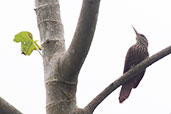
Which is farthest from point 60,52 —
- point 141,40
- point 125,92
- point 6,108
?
point 141,40

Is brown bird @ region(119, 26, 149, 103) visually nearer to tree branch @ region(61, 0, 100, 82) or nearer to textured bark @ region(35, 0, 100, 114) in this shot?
textured bark @ region(35, 0, 100, 114)

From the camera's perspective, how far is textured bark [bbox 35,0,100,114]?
5.74ft

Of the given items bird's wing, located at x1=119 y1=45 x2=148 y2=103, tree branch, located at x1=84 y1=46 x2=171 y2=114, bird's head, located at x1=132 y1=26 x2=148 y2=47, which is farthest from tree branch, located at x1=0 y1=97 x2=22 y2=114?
bird's head, located at x1=132 y1=26 x2=148 y2=47

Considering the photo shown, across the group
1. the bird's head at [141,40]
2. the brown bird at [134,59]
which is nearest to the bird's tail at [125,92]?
the brown bird at [134,59]

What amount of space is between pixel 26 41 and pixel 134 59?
10.6ft

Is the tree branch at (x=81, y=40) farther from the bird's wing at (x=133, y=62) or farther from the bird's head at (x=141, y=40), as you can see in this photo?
the bird's head at (x=141, y=40)

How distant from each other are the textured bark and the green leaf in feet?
0.64

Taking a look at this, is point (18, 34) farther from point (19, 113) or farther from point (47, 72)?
point (19, 113)

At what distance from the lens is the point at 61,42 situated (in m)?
2.30

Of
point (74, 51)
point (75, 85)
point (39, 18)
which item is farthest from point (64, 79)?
point (39, 18)

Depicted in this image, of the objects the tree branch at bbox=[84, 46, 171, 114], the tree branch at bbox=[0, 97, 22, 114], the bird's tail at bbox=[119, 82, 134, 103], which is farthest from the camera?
the bird's tail at bbox=[119, 82, 134, 103]

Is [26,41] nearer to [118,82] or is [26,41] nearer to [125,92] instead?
[118,82]

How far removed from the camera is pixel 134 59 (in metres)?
5.55

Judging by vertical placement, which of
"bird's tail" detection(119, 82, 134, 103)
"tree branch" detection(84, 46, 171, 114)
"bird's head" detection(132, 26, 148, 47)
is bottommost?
"bird's tail" detection(119, 82, 134, 103)
